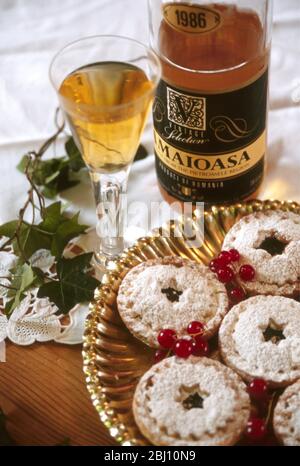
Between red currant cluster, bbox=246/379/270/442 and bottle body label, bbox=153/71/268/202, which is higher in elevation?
bottle body label, bbox=153/71/268/202

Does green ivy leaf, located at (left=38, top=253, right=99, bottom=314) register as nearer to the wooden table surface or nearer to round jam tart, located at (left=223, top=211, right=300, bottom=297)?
the wooden table surface

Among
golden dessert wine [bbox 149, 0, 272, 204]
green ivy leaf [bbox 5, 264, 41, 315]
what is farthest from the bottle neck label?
green ivy leaf [bbox 5, 264, 41, 315]

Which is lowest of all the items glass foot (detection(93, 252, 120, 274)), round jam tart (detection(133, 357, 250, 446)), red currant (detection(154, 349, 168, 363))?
glass foot (detection(93, 252, 120, 274))

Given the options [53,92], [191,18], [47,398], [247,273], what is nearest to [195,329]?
[247,273]

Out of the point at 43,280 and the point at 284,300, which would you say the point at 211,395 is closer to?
the point at 284,300

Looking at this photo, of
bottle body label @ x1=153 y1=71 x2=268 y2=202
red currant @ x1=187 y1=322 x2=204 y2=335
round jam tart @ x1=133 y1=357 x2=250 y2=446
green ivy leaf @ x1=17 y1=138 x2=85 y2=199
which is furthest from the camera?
A: green ivy leaf @ x1=17 y1=138 x2=85 y2=199

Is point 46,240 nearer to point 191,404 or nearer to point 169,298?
point 169,298

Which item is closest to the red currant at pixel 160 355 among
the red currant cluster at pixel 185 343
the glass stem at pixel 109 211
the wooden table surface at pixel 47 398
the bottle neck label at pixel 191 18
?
the red currant cluster at pixel 185 343
